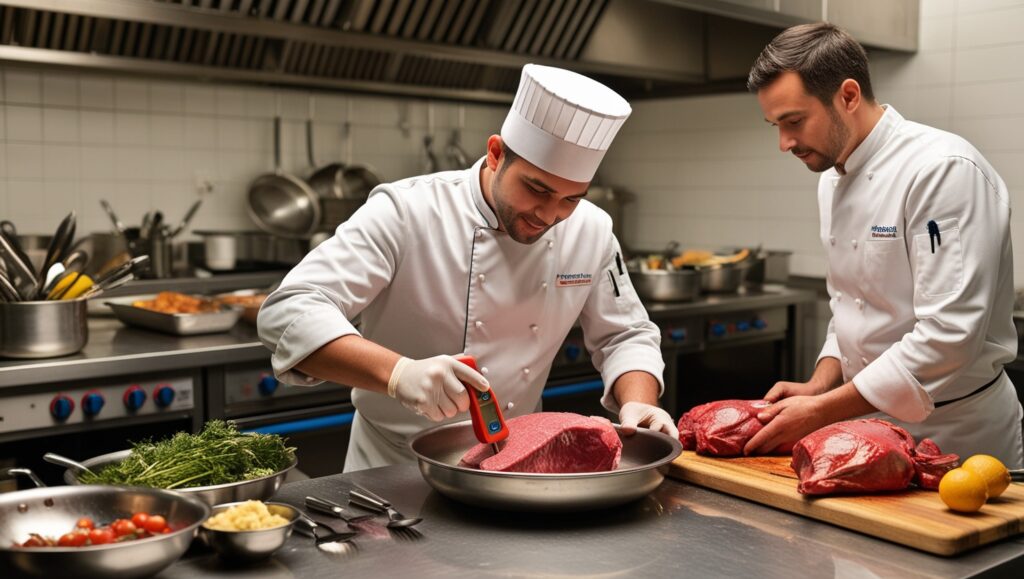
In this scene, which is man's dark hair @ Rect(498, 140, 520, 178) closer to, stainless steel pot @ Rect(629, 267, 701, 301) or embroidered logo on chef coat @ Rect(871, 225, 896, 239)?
embroidered logo on chef coat @ Rect(871, 225, 896, 239)

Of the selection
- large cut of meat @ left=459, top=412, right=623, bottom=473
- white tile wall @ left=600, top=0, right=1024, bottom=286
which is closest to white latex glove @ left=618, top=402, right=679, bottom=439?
large cut of meat @ left=459, top=412, right=623, bottom=473

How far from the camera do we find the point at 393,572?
137cm

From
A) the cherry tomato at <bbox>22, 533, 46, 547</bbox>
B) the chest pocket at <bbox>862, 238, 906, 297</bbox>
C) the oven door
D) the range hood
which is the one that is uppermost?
the range hood

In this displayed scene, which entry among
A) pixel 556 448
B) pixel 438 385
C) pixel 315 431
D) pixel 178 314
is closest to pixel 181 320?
pixel 178 314

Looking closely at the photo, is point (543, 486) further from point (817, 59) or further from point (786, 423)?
point (817, 59)

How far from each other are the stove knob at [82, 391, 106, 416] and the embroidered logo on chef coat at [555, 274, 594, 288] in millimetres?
1472

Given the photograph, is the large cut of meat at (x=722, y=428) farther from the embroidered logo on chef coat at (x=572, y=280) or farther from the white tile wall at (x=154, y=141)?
the white tile wall at (x=154, y=141)

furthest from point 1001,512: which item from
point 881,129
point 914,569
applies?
point 881,129

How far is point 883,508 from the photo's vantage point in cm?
160

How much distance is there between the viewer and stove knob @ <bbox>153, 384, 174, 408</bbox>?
2898mm

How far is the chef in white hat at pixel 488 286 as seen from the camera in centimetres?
185

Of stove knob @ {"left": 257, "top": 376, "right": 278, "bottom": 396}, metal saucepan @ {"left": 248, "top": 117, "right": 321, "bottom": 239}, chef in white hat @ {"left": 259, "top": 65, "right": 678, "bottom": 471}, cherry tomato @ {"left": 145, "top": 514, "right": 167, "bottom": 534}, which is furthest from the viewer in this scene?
metal saucepan @ {"left": 248, "top": 117, "right": 321, "bottom": 239}

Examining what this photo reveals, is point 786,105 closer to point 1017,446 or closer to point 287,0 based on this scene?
point 1017,446

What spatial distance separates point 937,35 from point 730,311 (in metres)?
1.52
